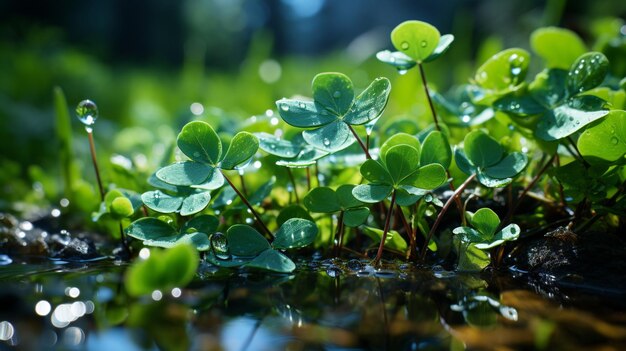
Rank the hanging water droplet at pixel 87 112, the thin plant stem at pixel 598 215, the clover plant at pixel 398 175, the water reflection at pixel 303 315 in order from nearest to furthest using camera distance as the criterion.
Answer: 1. the water reflection at pixel 303 315
2. the clover plant at pixel 398 175
3. the thin plant stem at pixel 598 215
4. the hanging water droplet at pixel 87 112

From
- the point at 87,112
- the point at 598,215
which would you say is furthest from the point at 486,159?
the point at 87,112

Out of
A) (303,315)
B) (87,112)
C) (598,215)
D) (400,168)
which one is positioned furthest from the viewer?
(87,112)

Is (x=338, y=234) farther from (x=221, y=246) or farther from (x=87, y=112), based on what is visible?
(x=87, y=112)

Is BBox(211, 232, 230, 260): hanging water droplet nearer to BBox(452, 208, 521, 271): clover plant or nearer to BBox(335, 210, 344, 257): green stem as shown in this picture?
BBox(335, 210, 344, 257): green stem

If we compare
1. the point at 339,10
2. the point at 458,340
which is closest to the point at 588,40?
the point at 458,340

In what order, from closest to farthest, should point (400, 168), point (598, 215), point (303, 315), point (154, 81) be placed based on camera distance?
1. point (303, 315)
2. point (400, 168)
3. point (598, 215)
4. point (154, 81)

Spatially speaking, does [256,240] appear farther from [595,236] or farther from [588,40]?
[588,40]

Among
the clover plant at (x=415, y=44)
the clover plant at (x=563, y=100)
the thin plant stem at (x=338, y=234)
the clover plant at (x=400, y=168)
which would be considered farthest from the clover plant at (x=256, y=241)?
the clover plant at (x=563, y=100)

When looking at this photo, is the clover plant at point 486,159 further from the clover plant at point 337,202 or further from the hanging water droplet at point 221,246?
the hanging water droplet at point 221,246
